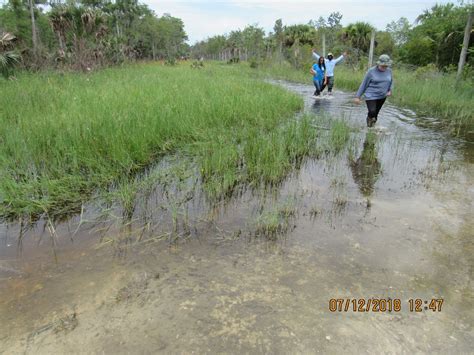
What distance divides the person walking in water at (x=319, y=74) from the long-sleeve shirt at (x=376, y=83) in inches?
190

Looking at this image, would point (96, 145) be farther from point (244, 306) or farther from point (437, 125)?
point (437, 125)

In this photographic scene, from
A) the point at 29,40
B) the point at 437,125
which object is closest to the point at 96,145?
the point at 437,125

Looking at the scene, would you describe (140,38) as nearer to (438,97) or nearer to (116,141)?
(438,97)

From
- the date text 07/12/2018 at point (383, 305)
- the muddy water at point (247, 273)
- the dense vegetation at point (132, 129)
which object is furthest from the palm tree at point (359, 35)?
the date text 07/12/2018 at point (383, 305)

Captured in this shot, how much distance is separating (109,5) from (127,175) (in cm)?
3551

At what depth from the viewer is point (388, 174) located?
16.3 feet

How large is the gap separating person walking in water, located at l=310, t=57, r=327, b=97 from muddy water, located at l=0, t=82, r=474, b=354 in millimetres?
7809

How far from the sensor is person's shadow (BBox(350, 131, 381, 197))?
14.9ft

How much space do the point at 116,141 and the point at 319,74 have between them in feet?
29.0

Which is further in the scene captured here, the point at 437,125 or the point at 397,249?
the point at 437,125

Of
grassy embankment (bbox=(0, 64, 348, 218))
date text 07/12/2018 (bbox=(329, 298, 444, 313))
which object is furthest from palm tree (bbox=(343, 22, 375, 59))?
date text 07/12/2018 (bbox=(329, 298, 444, 313))

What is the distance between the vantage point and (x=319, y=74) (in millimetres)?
11688


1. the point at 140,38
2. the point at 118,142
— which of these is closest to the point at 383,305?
the point at 118,142

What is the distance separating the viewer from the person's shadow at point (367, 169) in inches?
179
